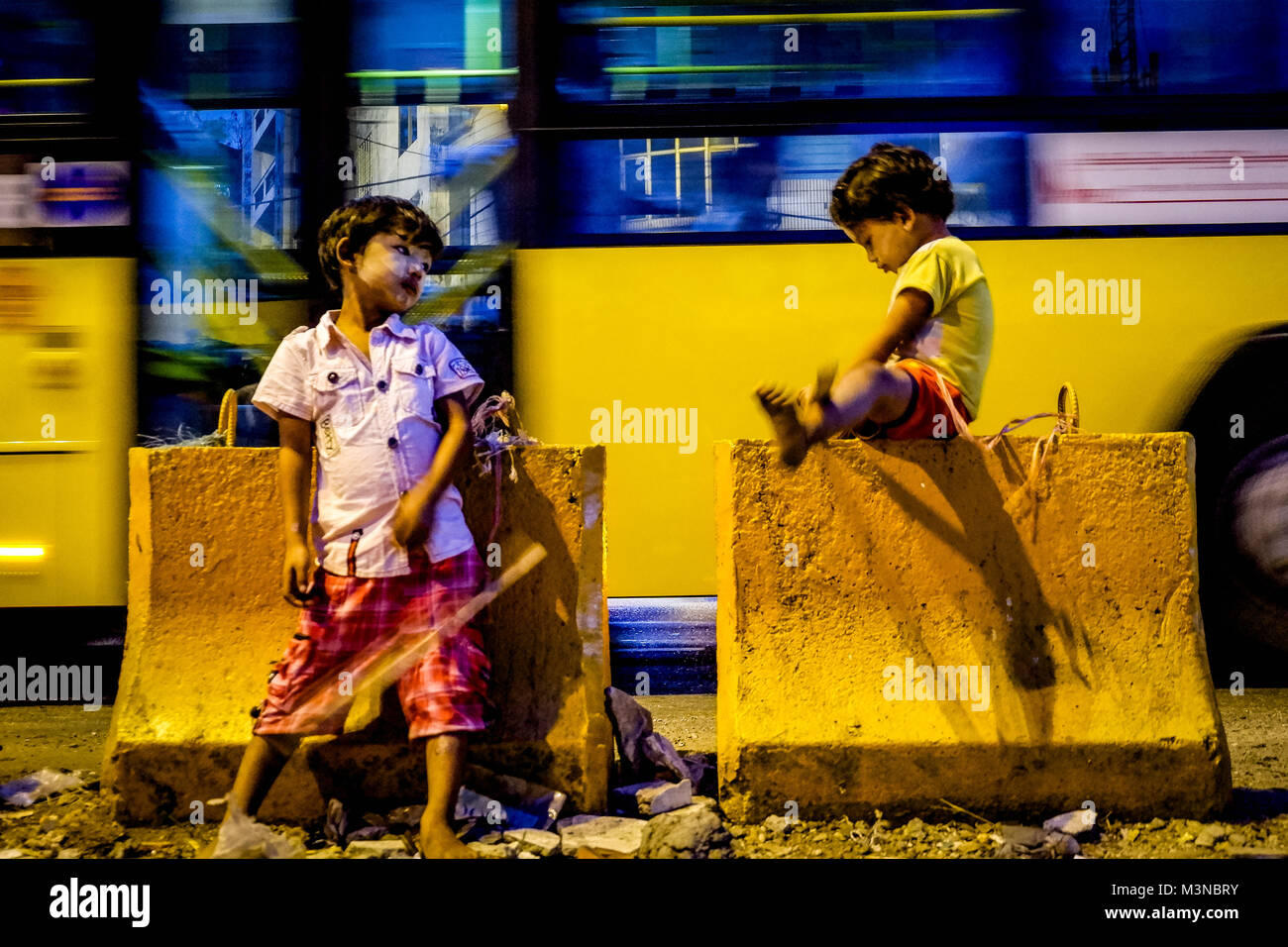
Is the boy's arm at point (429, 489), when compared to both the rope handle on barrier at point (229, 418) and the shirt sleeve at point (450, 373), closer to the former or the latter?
the shirt sleeve at point (450, 373)

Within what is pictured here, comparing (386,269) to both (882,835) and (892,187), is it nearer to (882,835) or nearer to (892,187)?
(892,187)

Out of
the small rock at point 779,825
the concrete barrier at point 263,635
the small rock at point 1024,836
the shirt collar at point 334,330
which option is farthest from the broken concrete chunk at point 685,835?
the shirt collar at point 334,330

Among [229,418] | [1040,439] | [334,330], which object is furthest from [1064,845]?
[229,418]

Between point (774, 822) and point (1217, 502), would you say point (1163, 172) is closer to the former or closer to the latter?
point (1217, 502)

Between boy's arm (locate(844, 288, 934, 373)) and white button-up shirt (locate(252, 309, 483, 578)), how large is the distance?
125cm

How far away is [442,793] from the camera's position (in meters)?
2.77

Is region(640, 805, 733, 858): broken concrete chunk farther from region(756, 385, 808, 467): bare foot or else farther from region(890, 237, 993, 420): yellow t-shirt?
region(890, 237, 993, 420): yellow t-shirt

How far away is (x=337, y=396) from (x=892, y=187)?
1.93 meters

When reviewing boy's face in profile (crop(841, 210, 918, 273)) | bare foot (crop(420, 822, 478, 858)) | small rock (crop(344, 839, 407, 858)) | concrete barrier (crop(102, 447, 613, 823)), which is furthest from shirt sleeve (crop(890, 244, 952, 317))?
small rock (crop(344, 839, 407, 858))

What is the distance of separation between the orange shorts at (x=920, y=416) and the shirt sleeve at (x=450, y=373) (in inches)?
48.2

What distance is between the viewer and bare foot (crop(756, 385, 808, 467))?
9.21 feet

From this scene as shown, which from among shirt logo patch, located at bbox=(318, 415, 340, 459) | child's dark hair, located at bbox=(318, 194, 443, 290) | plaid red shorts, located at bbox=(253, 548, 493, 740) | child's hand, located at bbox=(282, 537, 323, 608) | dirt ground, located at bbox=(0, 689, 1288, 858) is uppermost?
child's dark hair, located at bbox=(318, 194, 443, 290)

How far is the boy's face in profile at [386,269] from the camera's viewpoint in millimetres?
3055
